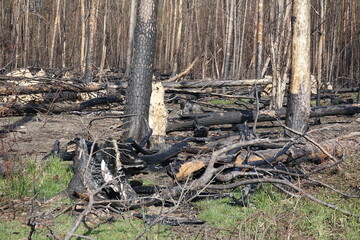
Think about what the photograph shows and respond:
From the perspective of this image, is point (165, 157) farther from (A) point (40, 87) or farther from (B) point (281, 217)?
(A) point (40, 87)

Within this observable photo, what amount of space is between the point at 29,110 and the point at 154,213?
7.98 meters

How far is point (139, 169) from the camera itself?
22.3ft

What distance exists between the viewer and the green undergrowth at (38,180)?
5652 mm

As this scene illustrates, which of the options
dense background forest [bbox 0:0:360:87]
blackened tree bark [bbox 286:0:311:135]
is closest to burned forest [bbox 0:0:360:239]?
blackened tree bark [bbox 286:0:311:135]

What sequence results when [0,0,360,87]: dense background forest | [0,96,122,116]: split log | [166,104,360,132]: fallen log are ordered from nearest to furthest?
[166,104,360,132]: fallen log → [0,96,122,116]: split log → [0,0,360,87]: dense background forest

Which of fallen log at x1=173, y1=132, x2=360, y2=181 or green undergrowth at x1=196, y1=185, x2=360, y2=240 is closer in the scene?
green undergrowth at x1=196, y1=185, x2=360, y2=240

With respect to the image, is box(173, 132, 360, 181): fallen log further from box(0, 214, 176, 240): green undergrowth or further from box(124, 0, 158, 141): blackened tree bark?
box(124, 0, 158, 141): blackened tree bark

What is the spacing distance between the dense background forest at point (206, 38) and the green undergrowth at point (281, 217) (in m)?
7.06

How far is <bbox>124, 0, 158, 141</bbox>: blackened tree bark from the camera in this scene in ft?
28.8

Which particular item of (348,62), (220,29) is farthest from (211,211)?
(220,29)

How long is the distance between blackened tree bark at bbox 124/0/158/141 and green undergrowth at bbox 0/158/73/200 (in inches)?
74.1

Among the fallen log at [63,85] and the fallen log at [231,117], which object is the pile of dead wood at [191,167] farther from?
the fallen log at [63,85]

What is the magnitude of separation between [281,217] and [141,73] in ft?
16.0

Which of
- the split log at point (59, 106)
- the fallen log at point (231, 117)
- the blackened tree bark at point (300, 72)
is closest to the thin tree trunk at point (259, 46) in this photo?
the fallen log at point (231, 117)
